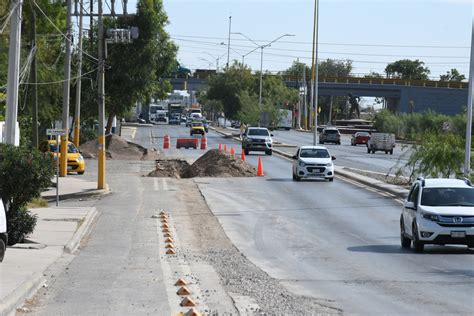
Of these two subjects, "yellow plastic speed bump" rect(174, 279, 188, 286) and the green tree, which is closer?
"yellow plastic speed bump" rect(174, 279, 188, 286)

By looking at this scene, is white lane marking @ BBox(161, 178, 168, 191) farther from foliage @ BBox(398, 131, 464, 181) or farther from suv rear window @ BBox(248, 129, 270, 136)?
suv rear window @ BBox(248, 129, 270, 136)

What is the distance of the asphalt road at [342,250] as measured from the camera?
15695 millimetres

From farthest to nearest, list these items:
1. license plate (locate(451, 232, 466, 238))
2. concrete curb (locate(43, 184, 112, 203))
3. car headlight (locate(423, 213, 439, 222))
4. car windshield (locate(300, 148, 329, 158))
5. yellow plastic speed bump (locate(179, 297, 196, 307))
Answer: car windshield (locate(300, 148, 329, 158)), concrete curb (locate(43, 184, 112, 203)), car headlight (locate(423, 213, 439, 222)), license plate (locate(451, 232, 466, 238)), yellow plastic speed bump (locate(179, 297, 196, 307))

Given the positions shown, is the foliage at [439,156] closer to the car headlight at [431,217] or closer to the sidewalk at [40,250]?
the sidewalk at [40,250]

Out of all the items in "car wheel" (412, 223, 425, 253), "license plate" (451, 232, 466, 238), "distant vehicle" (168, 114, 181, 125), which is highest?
"license plate" (451, 232, 466, 238)

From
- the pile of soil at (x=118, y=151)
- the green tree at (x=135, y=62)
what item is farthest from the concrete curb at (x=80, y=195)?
the green tree at (x=135, y=62)

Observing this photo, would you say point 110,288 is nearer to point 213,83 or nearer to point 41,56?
point 41,56

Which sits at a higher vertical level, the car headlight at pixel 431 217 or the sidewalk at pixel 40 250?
the car headlight at pixel 431 217

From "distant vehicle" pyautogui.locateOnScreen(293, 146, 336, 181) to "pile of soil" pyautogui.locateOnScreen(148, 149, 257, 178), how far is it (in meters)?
3.96

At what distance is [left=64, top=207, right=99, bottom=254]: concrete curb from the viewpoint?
22.4m

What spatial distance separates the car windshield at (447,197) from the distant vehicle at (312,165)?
24568 millimetres

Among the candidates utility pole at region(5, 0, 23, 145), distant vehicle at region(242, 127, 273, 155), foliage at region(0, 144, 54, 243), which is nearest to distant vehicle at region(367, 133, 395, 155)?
A: distant vehicle at region(242, 127, 273, 155)

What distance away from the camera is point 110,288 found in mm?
15727

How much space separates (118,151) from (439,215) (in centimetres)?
5038
